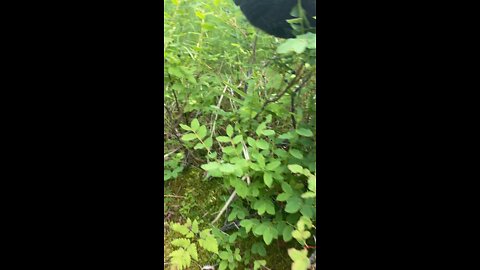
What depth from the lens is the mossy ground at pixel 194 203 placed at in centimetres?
95

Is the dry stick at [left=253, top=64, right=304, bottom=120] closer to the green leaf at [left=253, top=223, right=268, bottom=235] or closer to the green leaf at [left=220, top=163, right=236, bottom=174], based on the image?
the green leaf at [left=220, top=163, right=236, bottom=174]

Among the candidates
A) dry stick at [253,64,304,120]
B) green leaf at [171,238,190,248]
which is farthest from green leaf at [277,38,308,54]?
green leaf at [171,238,190,248]

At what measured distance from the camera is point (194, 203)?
3.44ft

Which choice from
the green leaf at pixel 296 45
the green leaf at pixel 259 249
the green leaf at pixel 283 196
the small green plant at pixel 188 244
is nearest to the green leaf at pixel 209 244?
the small green plant at pixel 188 244

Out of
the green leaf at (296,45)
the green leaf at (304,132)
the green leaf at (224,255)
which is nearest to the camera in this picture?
the green leaf at (296,45)

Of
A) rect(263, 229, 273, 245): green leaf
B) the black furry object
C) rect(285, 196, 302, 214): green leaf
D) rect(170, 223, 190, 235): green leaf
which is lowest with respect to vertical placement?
rect(170, 223, 190, 235): green leaf

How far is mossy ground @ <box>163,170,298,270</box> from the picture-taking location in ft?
3.11

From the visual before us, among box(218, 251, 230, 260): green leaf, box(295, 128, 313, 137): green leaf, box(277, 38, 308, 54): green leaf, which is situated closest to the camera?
box(277, 38, 308, 54): green leaf

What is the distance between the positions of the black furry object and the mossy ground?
0.48 meters

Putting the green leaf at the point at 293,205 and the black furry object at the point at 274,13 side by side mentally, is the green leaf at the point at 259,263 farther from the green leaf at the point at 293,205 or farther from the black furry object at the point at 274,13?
the black furry object at the point at 274,13

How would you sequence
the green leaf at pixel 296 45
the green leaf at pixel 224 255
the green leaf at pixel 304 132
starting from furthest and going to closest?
the green leaf at pixel 224 255, the green leaf at pixel 304 132, the green leaf at pixel 296 45

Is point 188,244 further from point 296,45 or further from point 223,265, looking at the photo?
point 296,45

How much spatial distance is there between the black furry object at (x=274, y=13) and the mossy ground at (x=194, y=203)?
48 cm
